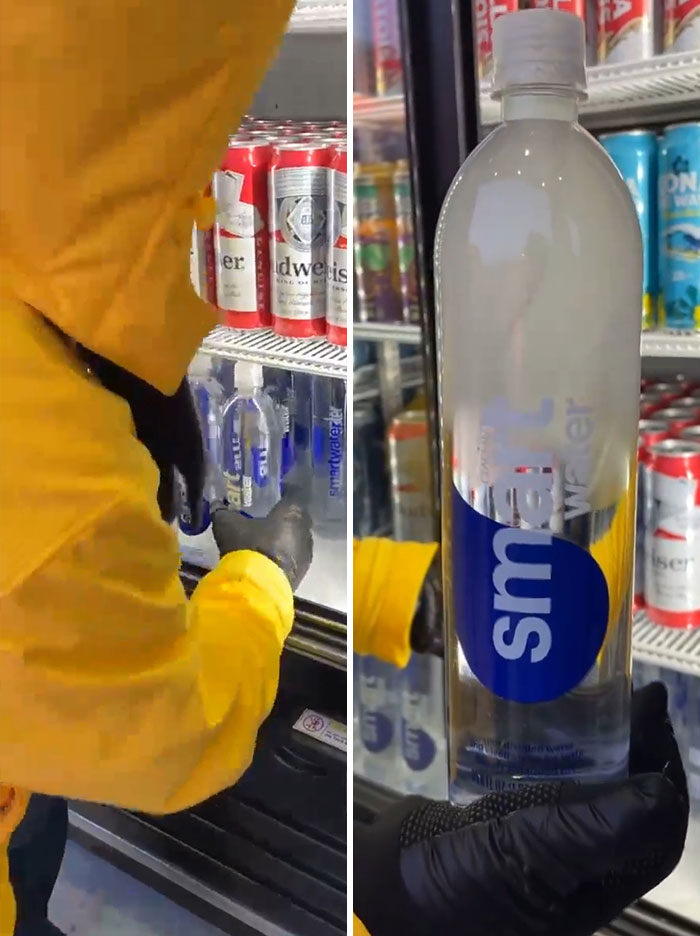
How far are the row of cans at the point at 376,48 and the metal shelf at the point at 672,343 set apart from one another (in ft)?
1.91

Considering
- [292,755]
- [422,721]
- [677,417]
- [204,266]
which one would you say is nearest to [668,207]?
[677,417]

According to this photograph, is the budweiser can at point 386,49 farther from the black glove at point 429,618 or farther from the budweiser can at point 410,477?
the black glove at point 429,618

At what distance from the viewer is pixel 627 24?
0.97 metres

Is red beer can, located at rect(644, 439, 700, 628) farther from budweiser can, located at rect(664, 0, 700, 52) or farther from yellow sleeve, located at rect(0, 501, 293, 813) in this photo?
yellow sleeve, located at rect(0, 501, 293, 813)

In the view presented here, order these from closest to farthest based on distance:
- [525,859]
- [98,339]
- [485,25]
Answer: [98,339] → [525,859] → [485,25]

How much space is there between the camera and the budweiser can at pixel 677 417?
3.47 feet

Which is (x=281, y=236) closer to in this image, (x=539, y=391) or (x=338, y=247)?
(x=338, y=247)

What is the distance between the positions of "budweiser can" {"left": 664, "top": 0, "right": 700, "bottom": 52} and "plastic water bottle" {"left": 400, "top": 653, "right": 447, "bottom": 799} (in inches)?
43.1

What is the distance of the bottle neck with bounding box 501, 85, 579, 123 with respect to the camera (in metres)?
0.61

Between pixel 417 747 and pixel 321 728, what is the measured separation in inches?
21.3

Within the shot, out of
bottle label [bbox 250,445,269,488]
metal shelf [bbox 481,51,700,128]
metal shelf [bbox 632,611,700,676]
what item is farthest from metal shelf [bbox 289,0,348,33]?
metal shelf [bbox 632,611,700,676]

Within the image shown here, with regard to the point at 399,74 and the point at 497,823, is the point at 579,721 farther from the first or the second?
the point at 399,74

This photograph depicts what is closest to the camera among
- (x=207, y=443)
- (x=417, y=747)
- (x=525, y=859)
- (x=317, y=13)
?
(x=525, y=859)

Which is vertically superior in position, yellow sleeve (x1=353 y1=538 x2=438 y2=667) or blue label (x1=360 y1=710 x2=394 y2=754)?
yellow sleeve (x1=353 y1=538 x2=438 y2=667)
